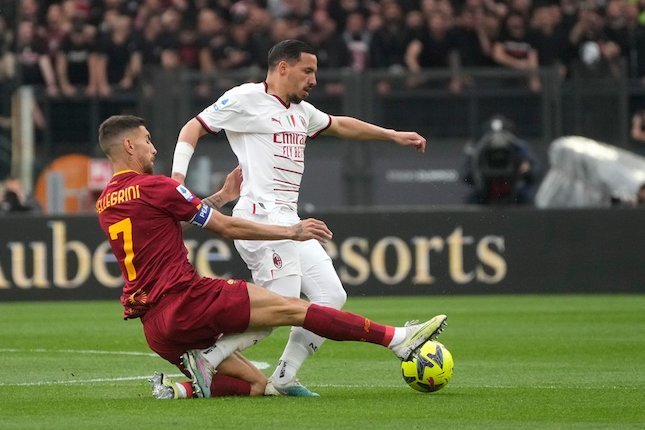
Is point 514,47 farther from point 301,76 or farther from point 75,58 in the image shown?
point 301,76

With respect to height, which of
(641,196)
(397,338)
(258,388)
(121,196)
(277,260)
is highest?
(121,196)

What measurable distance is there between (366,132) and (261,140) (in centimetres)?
87

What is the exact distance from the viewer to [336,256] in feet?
65.0

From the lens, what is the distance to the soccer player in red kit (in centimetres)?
886

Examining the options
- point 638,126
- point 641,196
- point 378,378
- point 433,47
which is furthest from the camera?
point 433,47

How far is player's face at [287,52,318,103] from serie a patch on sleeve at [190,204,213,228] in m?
1.26

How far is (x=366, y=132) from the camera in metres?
10.1

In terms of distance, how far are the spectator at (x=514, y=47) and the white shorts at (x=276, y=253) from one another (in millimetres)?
13530

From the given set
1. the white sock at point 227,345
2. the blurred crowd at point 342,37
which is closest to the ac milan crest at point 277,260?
the white sock at point 227,345

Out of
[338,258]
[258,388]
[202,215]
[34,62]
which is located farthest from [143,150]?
[34,62]

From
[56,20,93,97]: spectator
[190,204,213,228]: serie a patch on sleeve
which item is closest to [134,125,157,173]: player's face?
[190,204,213,228]: serie a patch on sleeve

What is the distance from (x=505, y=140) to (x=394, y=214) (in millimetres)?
1802

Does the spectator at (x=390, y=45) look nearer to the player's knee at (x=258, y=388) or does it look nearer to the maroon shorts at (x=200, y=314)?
the player's knee at (x=258, y=388)

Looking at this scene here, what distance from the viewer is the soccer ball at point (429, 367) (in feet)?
29.7
